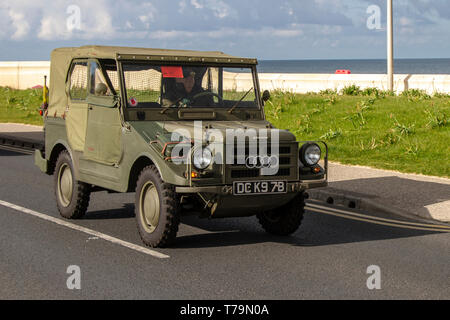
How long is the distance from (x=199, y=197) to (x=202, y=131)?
735mm

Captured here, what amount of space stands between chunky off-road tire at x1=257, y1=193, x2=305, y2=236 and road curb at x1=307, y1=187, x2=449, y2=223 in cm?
216

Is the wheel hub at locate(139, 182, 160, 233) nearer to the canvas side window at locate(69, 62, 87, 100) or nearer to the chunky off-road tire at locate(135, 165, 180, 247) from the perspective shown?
the chunky off-road tire at locate(135, 165, 180, 247)

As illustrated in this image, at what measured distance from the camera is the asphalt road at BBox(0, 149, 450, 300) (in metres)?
6.75

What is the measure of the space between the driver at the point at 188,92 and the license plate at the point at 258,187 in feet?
5.46

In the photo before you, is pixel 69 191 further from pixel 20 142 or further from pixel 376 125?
pixel 20 142

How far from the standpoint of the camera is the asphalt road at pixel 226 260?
6746 millimetres

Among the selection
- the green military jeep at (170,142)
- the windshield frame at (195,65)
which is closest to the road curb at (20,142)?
the green military jeep at (170,142)

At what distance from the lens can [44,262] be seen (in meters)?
7.78

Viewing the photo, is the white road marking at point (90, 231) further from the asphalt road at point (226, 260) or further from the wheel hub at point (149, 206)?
the wheel hub at point (149, 206)

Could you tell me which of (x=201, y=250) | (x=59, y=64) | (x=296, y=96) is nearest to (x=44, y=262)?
(x=201, y=250)

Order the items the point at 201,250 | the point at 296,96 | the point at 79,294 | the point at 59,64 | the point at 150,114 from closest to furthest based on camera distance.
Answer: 1. the point at 79,294
2. the point at 201,250
3. the point at 150,114
4. the point at 59,64
5. the point at 296,96
